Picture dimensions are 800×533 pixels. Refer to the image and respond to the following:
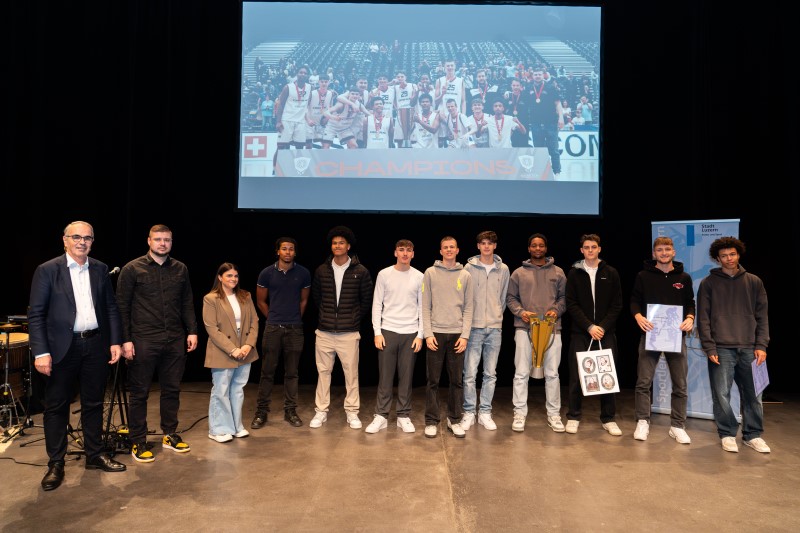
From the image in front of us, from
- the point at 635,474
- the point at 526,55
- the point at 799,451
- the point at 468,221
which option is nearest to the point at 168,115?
the point at 468,221

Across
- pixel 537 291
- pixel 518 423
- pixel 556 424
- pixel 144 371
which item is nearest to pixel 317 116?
pixel 537 291

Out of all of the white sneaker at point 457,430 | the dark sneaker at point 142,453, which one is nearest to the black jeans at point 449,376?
the white sneaker at point 457,430

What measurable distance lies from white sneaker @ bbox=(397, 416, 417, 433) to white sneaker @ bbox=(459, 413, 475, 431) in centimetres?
40

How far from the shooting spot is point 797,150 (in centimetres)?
620

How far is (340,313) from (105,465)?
77.9 inches

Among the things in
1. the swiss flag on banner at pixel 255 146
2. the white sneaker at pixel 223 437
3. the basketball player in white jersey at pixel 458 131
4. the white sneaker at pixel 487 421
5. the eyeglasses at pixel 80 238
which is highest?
the basketball player in white jersey at pixel 458 131

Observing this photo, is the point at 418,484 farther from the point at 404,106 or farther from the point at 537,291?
the point at 404,106

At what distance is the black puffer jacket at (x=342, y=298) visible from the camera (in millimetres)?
4746

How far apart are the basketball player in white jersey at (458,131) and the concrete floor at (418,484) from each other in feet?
9.42

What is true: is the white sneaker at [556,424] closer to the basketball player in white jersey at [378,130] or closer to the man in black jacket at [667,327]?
the man in black jacket at [667,327]

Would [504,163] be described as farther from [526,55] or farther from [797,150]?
[797,150]

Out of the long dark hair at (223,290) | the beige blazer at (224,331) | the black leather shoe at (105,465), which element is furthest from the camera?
the long dark hair at (223,290)

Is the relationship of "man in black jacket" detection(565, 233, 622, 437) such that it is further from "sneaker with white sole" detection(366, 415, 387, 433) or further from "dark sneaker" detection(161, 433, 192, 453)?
"dark sneaker" detection(161, 433, 192, 453)

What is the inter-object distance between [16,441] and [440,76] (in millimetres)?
4902
